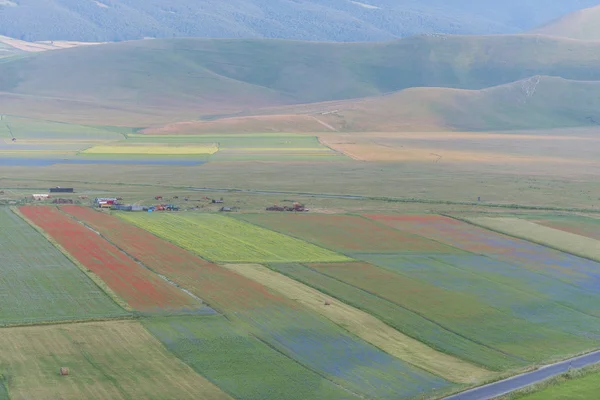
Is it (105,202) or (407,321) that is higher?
(407,321)

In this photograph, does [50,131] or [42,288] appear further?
[50,131]

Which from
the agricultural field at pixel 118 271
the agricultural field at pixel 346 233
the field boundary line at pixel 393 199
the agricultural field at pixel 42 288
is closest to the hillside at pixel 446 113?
the field boundary line at pixel 393 199

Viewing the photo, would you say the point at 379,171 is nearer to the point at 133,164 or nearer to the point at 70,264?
the point at 133,164

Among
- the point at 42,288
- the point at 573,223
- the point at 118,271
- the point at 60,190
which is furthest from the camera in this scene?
the point at 60,190

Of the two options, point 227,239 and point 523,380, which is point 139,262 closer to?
point 227,239

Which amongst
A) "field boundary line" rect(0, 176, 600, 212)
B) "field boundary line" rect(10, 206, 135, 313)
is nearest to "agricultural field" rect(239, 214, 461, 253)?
"field boundary line" rect(0, 176, 600, 212)

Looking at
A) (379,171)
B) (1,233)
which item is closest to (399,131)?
(379,171)

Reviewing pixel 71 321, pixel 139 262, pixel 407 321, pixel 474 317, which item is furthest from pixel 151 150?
pixel 71 321
